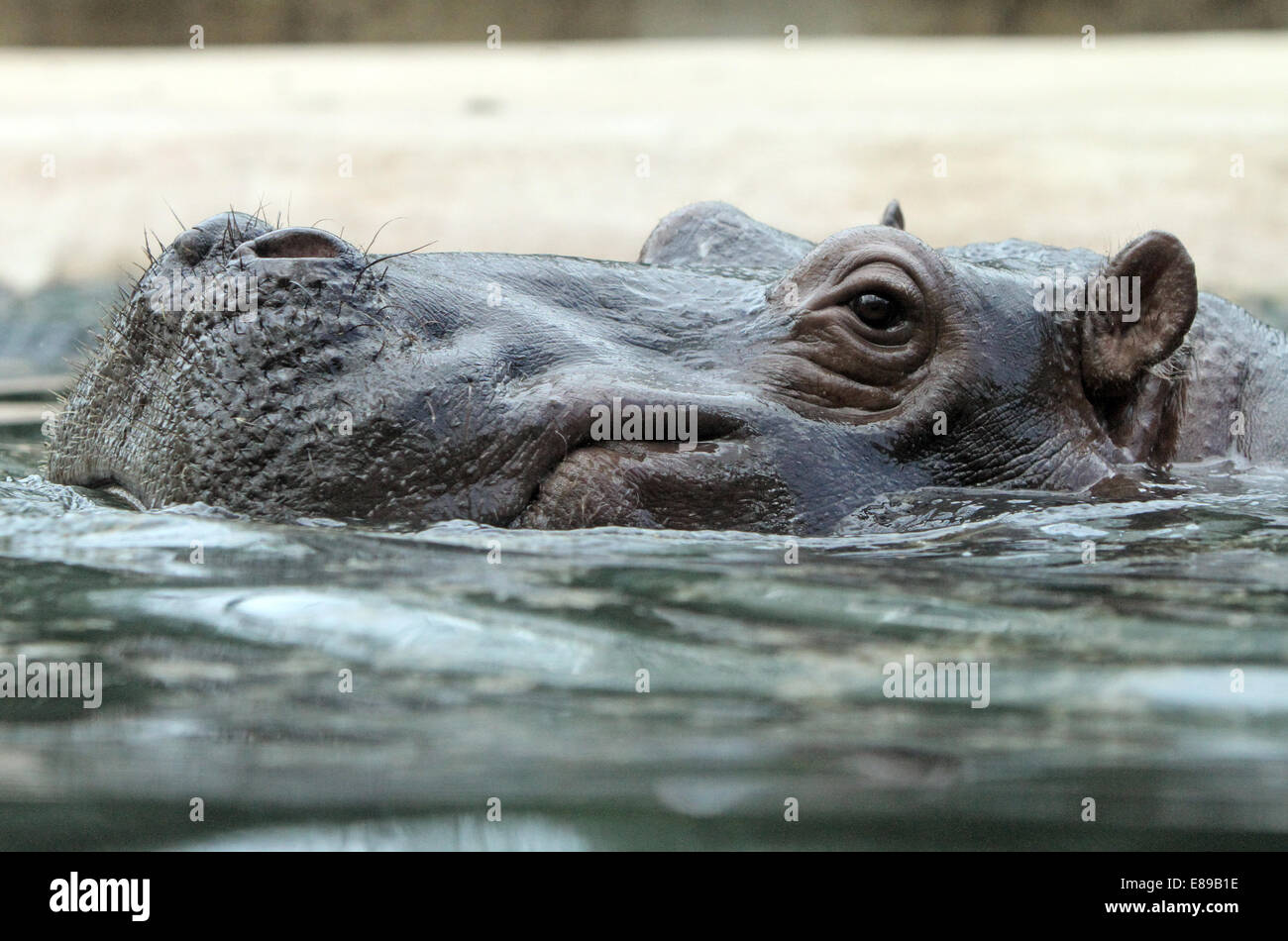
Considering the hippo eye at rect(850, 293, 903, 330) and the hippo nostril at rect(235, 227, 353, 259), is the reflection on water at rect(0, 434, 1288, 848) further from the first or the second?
the hippo nostril at rect(235, 227, 353, 259)

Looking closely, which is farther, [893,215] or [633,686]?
[893,215]

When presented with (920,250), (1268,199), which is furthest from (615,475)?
(1268,199)

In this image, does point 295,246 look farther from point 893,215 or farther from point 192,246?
point 893,215

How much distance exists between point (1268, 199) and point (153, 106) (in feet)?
30.8

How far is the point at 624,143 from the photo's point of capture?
13680 millimetres

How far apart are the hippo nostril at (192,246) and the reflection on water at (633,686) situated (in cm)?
61

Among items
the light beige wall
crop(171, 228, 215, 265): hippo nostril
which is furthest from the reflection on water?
the light beige wall

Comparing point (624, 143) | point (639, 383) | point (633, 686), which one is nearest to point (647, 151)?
point (624, 143)

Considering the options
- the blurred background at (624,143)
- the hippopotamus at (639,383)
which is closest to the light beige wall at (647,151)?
the blurred background at (624,143)

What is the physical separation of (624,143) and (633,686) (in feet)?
36.4

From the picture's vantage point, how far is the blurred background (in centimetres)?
1208

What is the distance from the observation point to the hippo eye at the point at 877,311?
14.4 feet

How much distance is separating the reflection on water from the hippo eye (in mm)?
503
